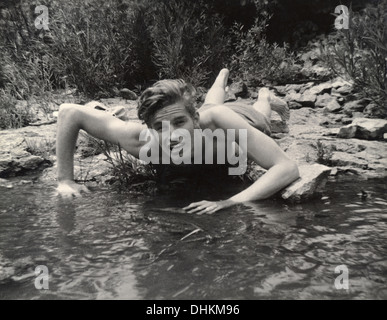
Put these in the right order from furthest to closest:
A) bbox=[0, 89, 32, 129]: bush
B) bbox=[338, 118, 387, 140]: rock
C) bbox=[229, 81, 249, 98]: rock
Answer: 1. bbox=[229, 81, 249, 98]: rock
2. bbox=[0, 89, 32, 129]: bush
3. bbox=[338, 118, 387, 140]: rock

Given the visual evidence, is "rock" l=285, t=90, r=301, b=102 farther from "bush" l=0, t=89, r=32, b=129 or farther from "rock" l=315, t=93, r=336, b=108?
"bush" l=0, t=89, r=32, b=129

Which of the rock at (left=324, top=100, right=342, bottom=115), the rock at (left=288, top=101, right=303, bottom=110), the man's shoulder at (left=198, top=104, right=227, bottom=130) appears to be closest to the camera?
the man's shoulder at (left=198, top=104, right=227, bottom=130)

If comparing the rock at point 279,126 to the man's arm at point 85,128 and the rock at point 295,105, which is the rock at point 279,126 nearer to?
the rock at point 295,105

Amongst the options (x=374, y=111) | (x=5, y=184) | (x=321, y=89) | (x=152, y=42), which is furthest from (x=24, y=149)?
(x=374, y=111)

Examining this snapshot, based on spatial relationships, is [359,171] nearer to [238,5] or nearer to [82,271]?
[82,271]

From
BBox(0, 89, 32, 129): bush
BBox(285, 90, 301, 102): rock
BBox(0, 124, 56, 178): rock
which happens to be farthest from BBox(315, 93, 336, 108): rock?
BBox(0, 89, 32, 129): bush

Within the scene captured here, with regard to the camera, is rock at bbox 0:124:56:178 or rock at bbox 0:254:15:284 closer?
rock at bbox 0:254:15:284

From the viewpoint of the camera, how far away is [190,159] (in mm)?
3182

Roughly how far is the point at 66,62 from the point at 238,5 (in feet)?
8.76

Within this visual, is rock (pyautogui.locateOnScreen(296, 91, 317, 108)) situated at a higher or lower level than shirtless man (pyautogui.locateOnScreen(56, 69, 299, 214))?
higher

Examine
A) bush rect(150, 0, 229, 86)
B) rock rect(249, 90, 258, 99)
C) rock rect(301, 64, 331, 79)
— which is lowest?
rock rect(249, 90, 258, 99)

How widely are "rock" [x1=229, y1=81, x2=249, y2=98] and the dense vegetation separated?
357 mm

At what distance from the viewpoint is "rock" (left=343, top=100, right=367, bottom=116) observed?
4.99m
